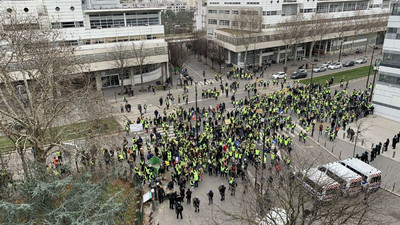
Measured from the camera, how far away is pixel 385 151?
2445 cm

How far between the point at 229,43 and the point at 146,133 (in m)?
30.6

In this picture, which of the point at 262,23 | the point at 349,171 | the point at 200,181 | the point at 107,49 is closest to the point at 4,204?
the point at 200,181

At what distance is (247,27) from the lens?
175 feet

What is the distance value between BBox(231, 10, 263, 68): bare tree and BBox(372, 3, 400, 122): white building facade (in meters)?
23.3

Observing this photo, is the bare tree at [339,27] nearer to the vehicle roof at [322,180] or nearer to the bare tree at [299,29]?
the bare tree at [299,29]

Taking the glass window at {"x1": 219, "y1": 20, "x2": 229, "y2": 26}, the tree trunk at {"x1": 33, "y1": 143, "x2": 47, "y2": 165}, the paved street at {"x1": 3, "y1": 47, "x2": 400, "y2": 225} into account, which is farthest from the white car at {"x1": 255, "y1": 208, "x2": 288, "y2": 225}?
the glass window at {"x1": 219, "y1": 20, "x2": 229, "y2": 26}

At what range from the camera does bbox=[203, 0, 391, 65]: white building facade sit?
53.9m

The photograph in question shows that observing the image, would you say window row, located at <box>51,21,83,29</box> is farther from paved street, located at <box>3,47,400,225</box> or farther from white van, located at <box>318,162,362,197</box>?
white van, located at <box>318,162,362,197</box>

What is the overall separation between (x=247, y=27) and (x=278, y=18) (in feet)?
21.5

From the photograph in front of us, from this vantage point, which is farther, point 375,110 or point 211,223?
point 375,110

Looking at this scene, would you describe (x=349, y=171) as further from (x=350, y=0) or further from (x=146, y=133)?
(x=350, y=0)

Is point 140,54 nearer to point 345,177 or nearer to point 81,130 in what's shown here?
point 81,130

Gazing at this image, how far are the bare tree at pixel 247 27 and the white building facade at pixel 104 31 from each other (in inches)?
547

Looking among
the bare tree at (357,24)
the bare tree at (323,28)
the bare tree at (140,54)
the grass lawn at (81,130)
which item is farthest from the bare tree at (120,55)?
the bare tree at (357,24)
